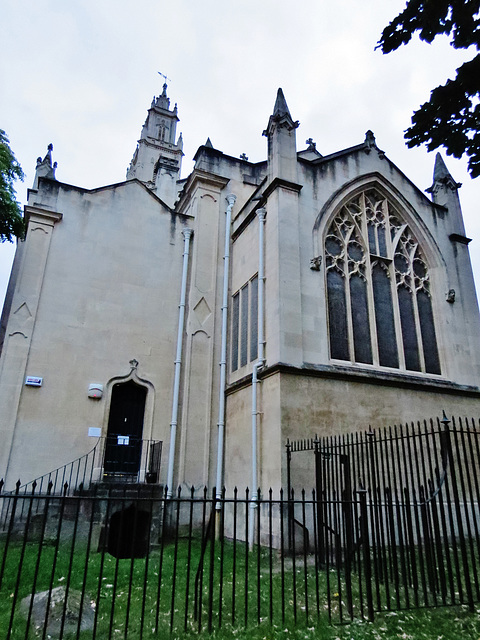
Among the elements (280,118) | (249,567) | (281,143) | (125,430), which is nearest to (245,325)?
(125,430)

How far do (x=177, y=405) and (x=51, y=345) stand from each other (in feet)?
13.1

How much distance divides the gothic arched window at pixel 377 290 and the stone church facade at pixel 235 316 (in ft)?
0.17

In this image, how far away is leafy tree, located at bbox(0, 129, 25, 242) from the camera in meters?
10.1

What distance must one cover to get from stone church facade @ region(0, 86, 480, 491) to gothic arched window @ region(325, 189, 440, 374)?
0.05 m

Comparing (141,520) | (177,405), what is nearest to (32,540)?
(141,520)

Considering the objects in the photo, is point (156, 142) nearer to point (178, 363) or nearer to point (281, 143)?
point (281, 143)

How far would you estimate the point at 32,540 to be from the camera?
33.1 ft

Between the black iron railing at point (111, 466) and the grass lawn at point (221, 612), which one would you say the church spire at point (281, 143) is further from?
the grass lawn at point (221, 612)

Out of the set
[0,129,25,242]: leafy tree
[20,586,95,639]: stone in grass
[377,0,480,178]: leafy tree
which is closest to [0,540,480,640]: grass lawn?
[20,586,95,639]: stone in grass

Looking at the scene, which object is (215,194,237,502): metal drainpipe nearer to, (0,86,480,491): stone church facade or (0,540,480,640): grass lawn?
(0,86,480,491): stone church facade

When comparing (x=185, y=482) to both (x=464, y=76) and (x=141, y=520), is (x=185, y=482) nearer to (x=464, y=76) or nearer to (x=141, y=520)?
(x=141, y=520)

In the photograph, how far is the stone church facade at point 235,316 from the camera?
11.6 metres

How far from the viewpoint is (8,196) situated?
10.2m

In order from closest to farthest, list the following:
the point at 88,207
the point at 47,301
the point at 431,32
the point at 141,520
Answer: the point at 431,32
the point at 141,520
the point at 47,301
the point at 88,207
